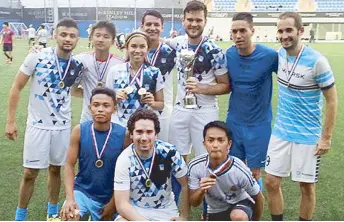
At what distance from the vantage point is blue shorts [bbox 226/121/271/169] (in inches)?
176

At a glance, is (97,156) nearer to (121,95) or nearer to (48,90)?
(121,95)

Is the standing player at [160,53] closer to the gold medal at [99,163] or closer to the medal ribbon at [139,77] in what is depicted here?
the medal ribbon at [139,77]

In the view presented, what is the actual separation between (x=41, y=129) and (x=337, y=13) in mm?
58757

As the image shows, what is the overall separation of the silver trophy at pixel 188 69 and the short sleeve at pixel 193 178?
0.86m

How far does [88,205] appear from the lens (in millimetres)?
3742

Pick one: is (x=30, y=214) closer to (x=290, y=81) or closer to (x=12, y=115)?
(x=12, y=115)

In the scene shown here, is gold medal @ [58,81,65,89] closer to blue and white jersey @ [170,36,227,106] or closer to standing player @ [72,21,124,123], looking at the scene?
standing player @ [72,21,124,123]

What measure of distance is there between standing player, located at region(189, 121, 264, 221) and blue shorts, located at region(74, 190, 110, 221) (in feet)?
2.42

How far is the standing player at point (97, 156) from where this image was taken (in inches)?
148

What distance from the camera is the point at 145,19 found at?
4.51m

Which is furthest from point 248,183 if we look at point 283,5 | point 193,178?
point 283,5

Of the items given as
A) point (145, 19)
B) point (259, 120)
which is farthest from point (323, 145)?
point (145, 19)

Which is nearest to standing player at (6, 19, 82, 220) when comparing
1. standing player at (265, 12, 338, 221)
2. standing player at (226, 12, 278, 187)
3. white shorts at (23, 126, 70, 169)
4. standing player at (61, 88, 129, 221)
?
white shorts at (23, 126, 70, 169)

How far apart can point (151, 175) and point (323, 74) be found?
1.57m
